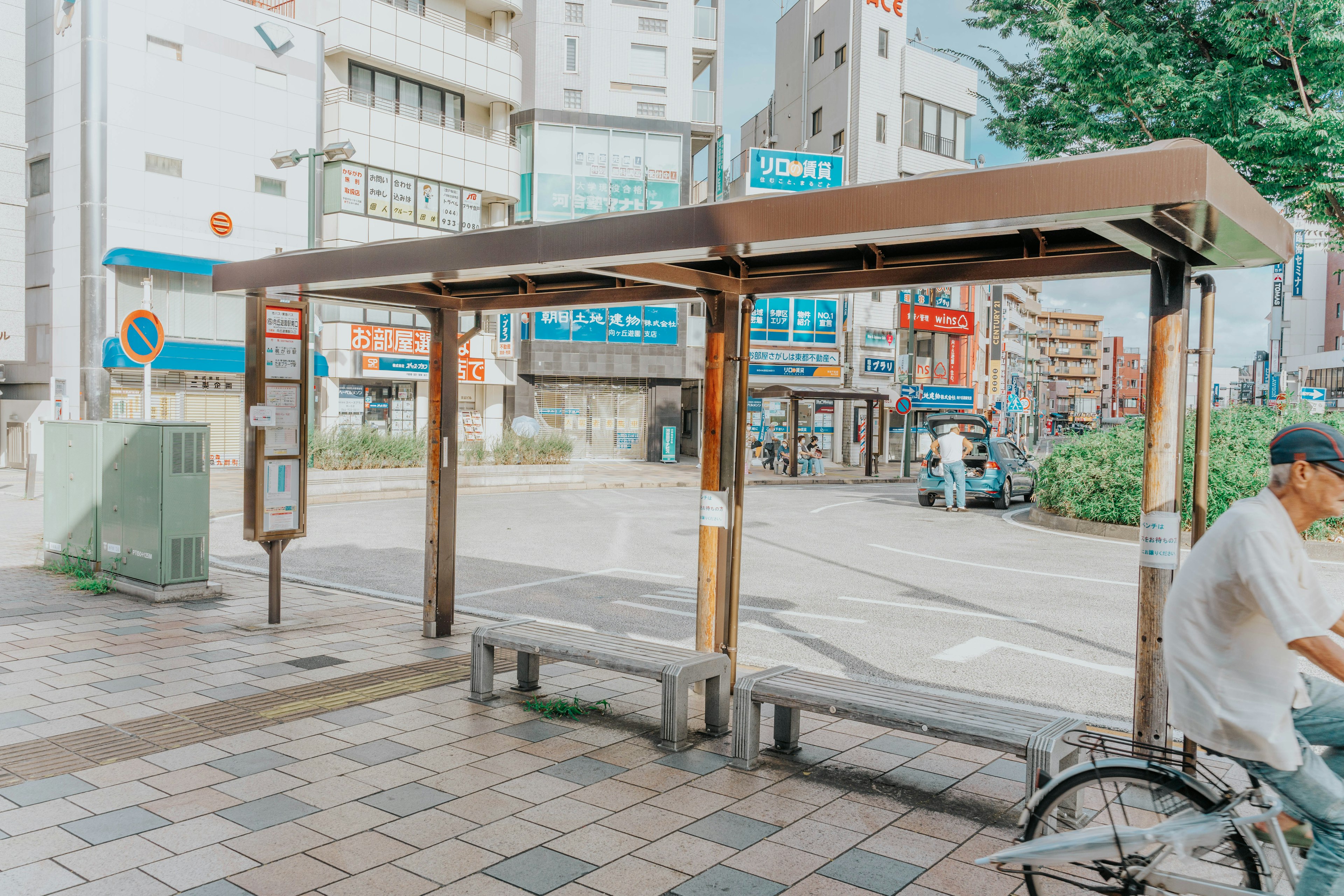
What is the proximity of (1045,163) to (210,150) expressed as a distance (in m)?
30.4

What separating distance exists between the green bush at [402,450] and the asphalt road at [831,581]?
4.13m

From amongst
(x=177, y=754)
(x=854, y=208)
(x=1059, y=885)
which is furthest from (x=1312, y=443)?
(x=177, y=754)

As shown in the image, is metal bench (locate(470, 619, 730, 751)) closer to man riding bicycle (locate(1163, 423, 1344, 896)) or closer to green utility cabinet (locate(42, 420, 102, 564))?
man riding bicycle (locate(1163, 423, 1344, 896))

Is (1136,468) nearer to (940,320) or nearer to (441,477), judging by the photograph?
(441,477)

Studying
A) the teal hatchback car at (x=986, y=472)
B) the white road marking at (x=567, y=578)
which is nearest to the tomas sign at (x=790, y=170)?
the teal hatchback car at (x=986, y=472)

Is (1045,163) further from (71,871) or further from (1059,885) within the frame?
(71,871)

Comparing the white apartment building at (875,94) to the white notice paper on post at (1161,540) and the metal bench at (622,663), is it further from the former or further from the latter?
the white notice paper on post at (1161,540)

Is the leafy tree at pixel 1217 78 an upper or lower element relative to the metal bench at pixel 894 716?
upper

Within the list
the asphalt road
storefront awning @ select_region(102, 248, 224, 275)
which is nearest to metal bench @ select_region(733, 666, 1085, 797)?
the asphalt road

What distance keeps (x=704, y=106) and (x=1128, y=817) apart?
4323cm

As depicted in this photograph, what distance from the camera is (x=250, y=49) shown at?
99.1ft

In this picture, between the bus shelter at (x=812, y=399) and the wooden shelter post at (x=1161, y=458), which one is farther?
the bus shelter at (x=812, y=399)

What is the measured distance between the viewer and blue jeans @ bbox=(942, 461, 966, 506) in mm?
20094

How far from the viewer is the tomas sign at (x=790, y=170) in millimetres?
28016
